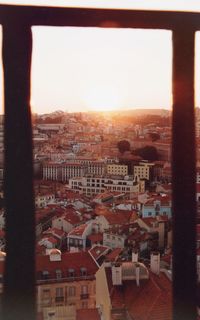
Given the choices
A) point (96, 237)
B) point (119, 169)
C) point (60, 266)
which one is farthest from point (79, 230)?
point (60, 266)

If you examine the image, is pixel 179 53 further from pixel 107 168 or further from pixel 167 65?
pixel 107 168

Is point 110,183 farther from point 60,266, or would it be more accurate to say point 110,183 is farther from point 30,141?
point 30,141

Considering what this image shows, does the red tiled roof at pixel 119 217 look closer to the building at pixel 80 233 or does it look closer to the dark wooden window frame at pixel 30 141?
the building at pixel 80 233

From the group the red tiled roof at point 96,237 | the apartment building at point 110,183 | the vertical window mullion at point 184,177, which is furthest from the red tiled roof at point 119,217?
the vertical window mullion at point 184,177

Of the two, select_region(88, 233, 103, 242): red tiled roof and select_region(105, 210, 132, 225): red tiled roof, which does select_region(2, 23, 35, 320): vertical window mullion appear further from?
select_region(88, 233, 103, 242): red tiled roof

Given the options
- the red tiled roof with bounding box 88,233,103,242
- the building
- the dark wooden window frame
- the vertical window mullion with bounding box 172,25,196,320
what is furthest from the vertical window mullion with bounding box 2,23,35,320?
the red tiled roof with bounding box 88,233,103,242

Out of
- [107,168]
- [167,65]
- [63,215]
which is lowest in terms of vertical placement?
[63,215]

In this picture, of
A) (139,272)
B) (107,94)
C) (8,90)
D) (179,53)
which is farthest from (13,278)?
(139,272)

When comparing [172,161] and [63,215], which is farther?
[63,215]
